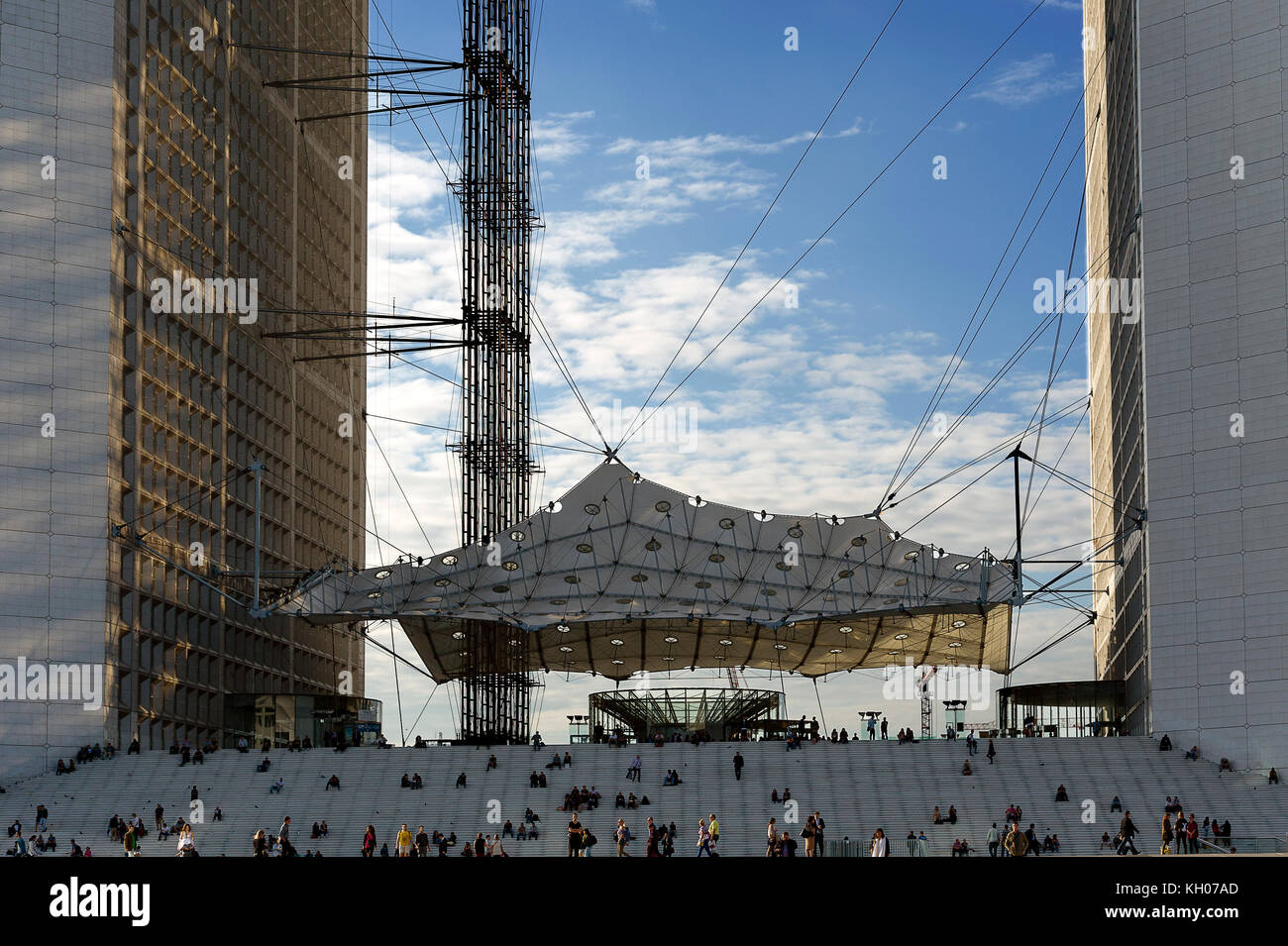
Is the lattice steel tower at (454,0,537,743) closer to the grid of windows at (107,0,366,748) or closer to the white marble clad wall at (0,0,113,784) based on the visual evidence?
the grid of windows at (107,0,366,748)

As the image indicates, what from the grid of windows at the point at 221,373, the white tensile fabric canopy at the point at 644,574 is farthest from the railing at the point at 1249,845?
the grid of windows at the point at 221,373

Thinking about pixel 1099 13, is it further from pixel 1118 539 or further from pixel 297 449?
pixel 297 449

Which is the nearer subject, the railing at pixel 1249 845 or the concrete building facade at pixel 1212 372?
the railing at pixel 1249 845

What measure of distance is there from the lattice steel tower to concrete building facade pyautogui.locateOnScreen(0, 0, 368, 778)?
1070 centimetres

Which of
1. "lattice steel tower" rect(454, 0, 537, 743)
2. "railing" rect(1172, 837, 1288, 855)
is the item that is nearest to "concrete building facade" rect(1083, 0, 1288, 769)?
"railing" rect(1172, 837, 1288, 855)

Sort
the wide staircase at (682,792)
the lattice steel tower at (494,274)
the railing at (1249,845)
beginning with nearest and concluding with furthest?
the railing at (1249,845)
the wide staircase at (682,792)
the lattice steel tower at (494,274)

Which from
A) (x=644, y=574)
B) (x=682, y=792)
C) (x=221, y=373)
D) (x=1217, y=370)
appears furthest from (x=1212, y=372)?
(x=221, y=373)

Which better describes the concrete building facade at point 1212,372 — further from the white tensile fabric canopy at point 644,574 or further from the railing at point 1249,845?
the railing at point 1249,845

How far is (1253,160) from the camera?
66.5 m

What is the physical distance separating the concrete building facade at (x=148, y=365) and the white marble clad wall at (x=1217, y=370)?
40645 mm

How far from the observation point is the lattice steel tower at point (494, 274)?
87875 mm

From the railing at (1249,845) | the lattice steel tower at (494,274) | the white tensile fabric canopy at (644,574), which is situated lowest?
the railing at (1249,845)

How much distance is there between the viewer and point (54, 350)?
234 ft
